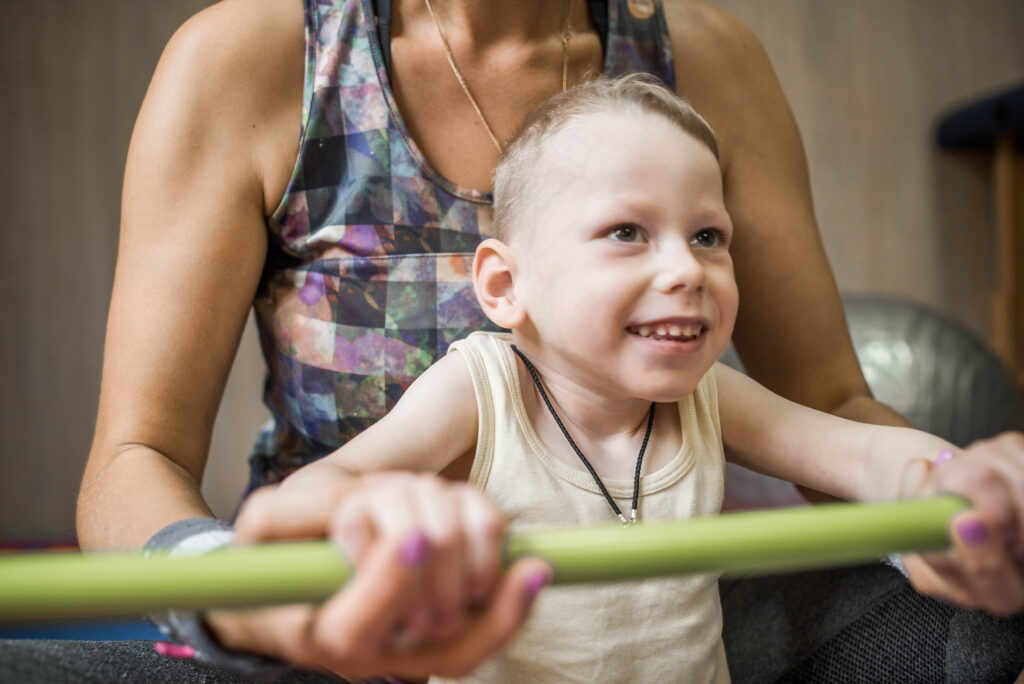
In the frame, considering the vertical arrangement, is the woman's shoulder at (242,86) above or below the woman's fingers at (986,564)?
above

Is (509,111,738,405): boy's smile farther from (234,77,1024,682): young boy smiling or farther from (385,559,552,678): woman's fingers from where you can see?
(385,559,552,678): woman's fingers

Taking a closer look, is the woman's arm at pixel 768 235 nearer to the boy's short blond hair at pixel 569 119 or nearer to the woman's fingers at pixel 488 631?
the boy's short blond hair at pixel 569 119

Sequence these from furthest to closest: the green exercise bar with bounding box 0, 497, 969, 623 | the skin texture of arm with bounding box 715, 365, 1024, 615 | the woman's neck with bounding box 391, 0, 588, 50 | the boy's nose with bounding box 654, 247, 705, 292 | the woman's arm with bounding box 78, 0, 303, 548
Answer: the woman's neck with bounding box 391, 0, 588, 50, the woman's arm with bounding box 78, 0, 303, 548, the boy's nose with bounding box 654, 247, 705, 292, the skin texture of arm with bounding box 715, 365, 1024, 615, the green exercise bar with bounding box 0, 497, 969, 623

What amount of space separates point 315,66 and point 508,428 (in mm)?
389

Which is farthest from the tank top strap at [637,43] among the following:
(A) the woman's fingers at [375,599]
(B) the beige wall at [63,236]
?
(B) the beige wall at [63,236]

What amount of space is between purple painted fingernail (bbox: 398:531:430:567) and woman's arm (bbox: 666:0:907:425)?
Answer: 591 mm

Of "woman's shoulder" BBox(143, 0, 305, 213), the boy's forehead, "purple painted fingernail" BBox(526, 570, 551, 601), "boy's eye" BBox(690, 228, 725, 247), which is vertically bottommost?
"purple painted fingernail" BBox(526, 570, 551, 601)

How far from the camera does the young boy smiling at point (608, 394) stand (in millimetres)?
584

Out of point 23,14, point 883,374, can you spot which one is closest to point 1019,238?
point 883,374

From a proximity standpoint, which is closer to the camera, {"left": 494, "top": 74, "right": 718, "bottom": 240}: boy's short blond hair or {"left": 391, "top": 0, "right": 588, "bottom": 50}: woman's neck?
{"left": 494, "top": 74, "right": 718, "bottom": 240}: boy's short blond hair

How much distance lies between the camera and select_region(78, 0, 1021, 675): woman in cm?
73

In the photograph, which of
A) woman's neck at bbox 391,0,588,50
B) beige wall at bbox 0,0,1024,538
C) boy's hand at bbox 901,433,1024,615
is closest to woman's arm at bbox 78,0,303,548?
woman's neck at bbox 391,0,588,50

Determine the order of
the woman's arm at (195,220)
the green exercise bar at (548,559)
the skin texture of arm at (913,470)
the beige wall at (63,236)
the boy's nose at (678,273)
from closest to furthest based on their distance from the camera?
the green exercise bar at (548,559), the skin texture of arm at (913,470), the boy's nose at (678,273), the woman's arm at (195,220), the beige wall at (63,236)

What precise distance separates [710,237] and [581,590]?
0.27 meters
